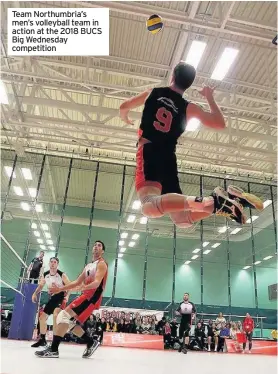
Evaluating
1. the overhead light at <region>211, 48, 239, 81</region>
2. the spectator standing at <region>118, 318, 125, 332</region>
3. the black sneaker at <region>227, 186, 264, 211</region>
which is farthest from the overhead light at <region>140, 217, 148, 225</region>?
the black sneaker at <region>227, 186, 264, 211</region>

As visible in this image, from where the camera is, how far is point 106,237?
17188 mm

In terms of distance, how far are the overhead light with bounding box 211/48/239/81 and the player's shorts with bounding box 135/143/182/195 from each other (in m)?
6.21

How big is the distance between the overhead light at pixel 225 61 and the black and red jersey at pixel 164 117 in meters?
5.90

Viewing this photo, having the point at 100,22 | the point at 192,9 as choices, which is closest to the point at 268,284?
the point at 192,9

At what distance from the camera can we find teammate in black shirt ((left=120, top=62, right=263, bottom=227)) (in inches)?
92.6

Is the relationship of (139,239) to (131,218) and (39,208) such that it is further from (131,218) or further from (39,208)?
(39,208)

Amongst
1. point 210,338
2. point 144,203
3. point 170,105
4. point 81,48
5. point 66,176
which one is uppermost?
point 66,176

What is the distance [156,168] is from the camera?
8.45 feet

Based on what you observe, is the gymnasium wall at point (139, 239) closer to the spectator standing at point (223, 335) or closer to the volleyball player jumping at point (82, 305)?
the spectator standing at point (223, 335)

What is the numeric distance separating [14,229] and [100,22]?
13920 mm

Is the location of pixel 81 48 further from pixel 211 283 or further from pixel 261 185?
pixel 211 283

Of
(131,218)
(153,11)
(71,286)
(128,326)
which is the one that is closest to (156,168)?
(71,286)

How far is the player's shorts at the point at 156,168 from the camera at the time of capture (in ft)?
8.43

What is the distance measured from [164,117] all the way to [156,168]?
412 millimetres
